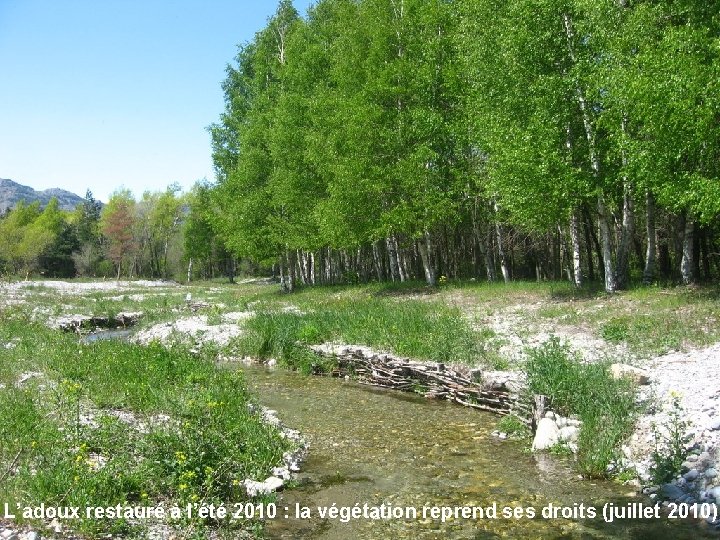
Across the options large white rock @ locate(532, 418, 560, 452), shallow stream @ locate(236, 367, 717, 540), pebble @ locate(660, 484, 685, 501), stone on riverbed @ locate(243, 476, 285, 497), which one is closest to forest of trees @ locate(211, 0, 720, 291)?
large white rock @ locate(532, 418, 560, 452)

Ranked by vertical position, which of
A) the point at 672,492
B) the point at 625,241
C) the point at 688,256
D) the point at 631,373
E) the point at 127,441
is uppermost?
the point at 625,241

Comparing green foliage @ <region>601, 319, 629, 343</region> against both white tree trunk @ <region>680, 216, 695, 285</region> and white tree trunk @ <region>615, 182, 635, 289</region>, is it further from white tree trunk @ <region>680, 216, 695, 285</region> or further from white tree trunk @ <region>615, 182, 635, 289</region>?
white tree trunk @ <region>680, 216, 695, 285</region>

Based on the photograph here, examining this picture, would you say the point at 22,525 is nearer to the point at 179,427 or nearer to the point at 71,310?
the point at 179,427

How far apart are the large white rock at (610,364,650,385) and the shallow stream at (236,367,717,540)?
2.51 m

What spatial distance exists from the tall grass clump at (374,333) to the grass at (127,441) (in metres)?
5.59

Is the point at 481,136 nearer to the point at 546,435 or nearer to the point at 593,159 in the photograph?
the point at 593,159

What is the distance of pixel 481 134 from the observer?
2500cm

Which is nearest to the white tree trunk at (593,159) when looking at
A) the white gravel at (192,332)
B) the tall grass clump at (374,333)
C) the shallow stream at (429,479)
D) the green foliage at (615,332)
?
the green foliage at (615,332)

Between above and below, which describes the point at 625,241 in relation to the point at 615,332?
above

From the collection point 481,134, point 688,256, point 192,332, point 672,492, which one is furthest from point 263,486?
point 481,134

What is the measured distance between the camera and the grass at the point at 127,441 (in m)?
6.50

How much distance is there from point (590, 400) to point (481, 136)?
17.1 m

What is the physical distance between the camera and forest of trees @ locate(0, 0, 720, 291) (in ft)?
59.0

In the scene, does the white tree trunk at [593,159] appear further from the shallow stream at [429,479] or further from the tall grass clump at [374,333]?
the shallow stream at [429,479]
